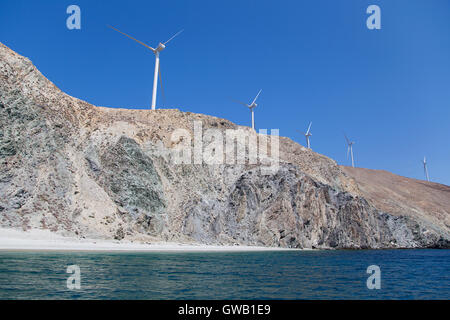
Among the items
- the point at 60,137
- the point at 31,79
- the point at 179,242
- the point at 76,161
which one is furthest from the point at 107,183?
the point at 31,79

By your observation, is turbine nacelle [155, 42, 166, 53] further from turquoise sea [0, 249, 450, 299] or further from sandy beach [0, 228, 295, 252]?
turquoise sea [0, 249, 450, 299]

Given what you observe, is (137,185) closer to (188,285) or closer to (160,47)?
(160,47)

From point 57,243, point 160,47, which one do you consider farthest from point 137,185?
point 160,47

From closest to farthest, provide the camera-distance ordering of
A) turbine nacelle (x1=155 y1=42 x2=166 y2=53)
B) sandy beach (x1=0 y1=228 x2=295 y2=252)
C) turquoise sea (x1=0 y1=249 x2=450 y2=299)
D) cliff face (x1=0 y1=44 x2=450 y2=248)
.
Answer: turquoise sea (x1=0 y1=249 x2=450 y2=299) → sandy beach (x1=0 y1=228 x2=295 y2=252) → cliff face (x1=0 y1=44 x2=450 y2=248) → turbine nacelle (x1=155 y1=42 x2=166 y2=53)

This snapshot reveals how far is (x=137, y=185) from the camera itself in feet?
178

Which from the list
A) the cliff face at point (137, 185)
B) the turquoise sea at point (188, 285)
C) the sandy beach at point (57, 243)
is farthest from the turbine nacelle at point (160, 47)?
the turquoise sea at point (188, 285)

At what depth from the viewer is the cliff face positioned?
44.6 metres

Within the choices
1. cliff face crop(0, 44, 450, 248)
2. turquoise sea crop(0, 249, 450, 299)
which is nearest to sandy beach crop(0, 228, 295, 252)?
cliff face crop(0, 44, 450, 248)

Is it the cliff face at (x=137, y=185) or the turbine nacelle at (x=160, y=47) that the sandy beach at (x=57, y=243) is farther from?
the turbine nacelle at (x=160, y=47)

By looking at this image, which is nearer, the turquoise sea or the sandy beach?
the turquoise sea

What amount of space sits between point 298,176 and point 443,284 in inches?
2027

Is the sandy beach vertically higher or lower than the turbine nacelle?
lower

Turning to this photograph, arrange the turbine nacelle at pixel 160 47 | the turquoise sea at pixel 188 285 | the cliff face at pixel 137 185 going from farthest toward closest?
the turbine nacelle at pixel 160 47, the cliff face at pixel 137 185, the turquoise sea at pixel 188 285

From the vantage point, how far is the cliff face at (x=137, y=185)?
44594mm
